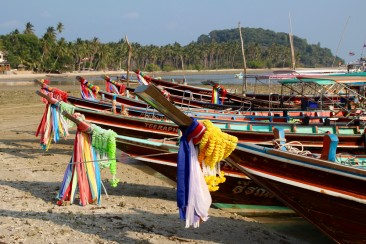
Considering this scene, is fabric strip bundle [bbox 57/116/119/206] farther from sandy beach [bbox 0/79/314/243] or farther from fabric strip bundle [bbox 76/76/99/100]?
fabric strip bundle [bbox 76/76/99/100]

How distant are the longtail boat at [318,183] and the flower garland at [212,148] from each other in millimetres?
638

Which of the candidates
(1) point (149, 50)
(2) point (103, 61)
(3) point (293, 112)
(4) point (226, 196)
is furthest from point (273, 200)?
(1) point (149, 50)

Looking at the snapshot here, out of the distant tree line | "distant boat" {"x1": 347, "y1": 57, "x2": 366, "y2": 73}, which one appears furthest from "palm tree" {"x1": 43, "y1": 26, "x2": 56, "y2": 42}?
"distant boat" {"x1": 347, "y1": 57, "x2": 366, "y2": 73}

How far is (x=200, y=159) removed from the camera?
5.54m

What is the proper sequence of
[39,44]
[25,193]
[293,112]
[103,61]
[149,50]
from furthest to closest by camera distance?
[149,50], [103,61], [39,44], [293,112], [25,193]

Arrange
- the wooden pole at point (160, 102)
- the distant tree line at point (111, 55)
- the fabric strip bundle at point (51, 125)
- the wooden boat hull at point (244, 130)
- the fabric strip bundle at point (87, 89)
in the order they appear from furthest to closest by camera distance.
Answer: the distant tree line at point (111, 55), the fabric strip bundle at point (87, 89), the fabric strip bundle at point (51, 125), the wooden boat hull at point (244, 130), the wooden pole at point (160, 102)

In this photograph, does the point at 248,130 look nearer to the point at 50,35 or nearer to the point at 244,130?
the point at 244,130

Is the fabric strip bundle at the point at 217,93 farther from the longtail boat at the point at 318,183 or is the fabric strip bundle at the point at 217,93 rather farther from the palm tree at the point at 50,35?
the palm tree at the point at 50,35

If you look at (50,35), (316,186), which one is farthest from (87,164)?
(50,35)

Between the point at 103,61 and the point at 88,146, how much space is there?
82.0 metres

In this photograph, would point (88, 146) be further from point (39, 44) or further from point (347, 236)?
point (39, 44)

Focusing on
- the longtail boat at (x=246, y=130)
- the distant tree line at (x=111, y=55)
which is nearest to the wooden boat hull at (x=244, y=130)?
the longtail boat at (x=246, y=130)

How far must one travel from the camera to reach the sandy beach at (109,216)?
20.9ft

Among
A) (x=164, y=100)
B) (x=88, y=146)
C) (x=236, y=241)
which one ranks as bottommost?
(x=236, y=241)
